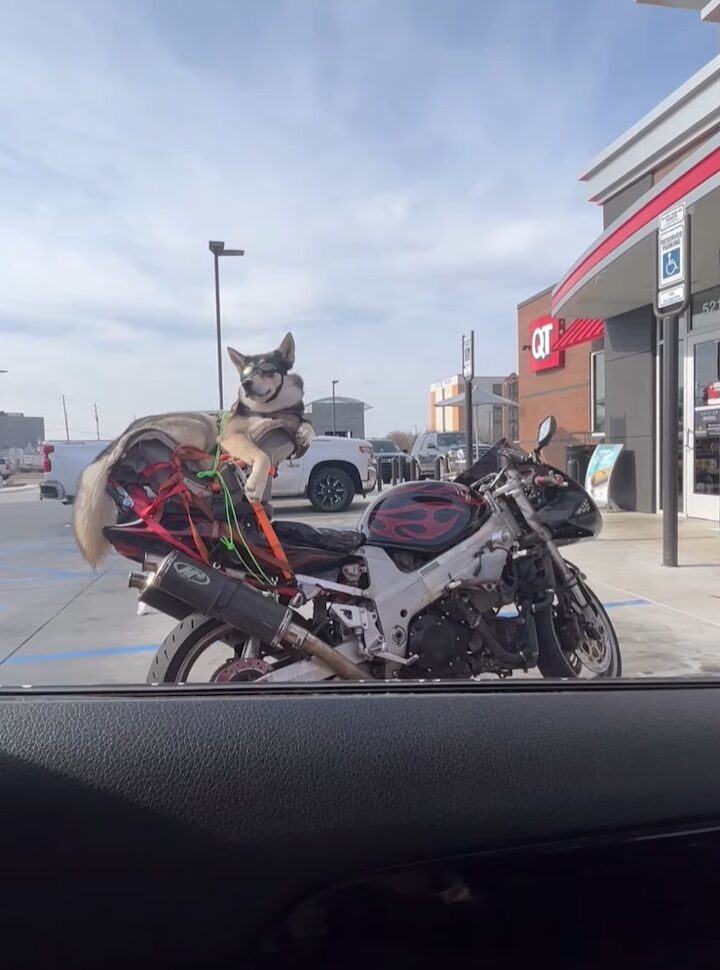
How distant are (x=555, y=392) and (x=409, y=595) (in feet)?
49.3

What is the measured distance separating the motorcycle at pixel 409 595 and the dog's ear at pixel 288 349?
0.79 meters

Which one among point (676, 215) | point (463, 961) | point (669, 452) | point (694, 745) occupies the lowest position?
point (463, 961)

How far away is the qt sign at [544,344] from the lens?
16.7 meters

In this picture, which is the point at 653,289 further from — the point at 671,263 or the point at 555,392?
the point at 555,392

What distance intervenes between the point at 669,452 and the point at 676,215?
2254mm

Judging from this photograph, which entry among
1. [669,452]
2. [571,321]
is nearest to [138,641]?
[669,452]

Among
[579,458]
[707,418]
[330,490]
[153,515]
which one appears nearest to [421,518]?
[153,515]

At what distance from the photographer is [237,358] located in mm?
3658

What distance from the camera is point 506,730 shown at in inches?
57.8

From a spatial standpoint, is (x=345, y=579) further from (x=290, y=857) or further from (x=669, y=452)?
(x=669, y=452)

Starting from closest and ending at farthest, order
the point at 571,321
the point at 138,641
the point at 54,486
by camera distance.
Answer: the point at 138,641 → the point at 54,486 → the point at 571,321

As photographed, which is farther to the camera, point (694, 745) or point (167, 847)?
point (694, 745)

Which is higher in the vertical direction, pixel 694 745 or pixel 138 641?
pixel 694 745

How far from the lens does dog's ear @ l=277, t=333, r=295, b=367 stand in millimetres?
3596
